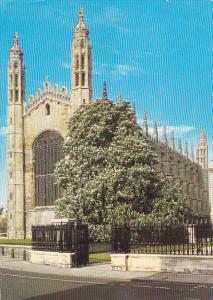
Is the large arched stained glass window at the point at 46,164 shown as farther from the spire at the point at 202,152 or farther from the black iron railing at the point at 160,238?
the spire at the point at 202,152

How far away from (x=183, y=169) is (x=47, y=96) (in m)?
24.8

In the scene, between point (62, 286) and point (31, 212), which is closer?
point (62, 286)

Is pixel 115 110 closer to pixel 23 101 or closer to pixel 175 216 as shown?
pixel 175 216

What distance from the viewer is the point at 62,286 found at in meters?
13.9

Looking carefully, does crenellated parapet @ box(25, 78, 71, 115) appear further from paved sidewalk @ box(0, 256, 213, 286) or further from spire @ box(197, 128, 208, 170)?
spire @ box(197, 128, 208, 170)

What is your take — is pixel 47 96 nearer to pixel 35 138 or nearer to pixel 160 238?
pixel 35 138

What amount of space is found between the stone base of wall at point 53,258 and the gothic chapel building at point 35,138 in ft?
80.6

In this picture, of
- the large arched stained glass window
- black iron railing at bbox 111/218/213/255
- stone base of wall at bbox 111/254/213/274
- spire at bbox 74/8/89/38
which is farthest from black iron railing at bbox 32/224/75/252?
spire at bbox 74/8/89/38

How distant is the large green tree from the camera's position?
Answer: 98.7 feet

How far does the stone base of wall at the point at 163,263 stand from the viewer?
1581 cm

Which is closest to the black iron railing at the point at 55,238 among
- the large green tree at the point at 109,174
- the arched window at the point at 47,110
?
the large green tree at the point at 109,174

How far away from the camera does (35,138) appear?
49.5 m

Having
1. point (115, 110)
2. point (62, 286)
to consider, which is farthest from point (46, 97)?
point (62, 286)

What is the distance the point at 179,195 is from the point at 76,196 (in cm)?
658
